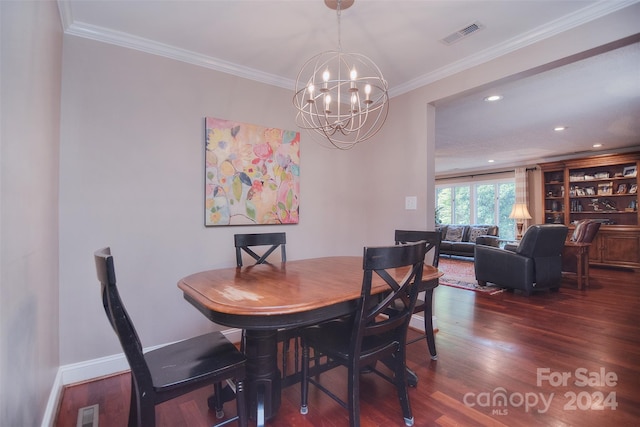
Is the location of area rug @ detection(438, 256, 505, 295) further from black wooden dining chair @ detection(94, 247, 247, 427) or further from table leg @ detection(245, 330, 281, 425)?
black wooden dining chair @ detection(94, 247, 247, 427)

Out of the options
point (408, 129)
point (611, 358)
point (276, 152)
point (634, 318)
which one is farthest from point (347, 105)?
point (634, 318)

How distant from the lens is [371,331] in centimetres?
150

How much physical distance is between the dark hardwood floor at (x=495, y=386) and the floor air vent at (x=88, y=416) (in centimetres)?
3

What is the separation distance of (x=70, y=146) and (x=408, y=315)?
7.75ft

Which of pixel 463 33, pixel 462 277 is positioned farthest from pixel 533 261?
pixel 463 33

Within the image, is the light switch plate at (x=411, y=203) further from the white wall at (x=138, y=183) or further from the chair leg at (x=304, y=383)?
the chair leg at (x=304, y=383)

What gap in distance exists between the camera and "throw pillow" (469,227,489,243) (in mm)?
7410

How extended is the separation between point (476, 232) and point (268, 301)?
7.35m

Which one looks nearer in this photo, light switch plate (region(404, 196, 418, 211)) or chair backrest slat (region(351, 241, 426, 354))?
chair backrest slat (region(351, 241, 426, 354))

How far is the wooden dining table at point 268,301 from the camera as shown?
1.26 meters

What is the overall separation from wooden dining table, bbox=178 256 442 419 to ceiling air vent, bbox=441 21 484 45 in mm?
1701

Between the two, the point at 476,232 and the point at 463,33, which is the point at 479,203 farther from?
the point at 463,33

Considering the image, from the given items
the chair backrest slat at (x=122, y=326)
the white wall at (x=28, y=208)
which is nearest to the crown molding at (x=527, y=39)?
the white wall at (x=28, y=208)

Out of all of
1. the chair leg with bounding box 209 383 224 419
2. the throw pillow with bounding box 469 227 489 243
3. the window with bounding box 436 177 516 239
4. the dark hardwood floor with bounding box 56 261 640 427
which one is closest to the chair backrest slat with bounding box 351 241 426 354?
the dark hardwood floor with bounding box 56 261 640 427
